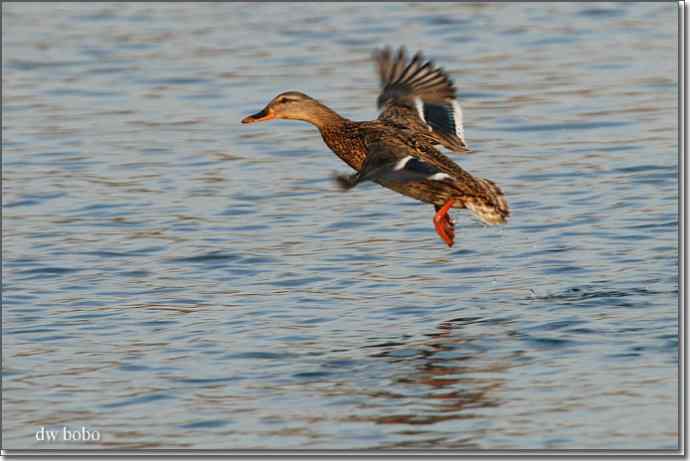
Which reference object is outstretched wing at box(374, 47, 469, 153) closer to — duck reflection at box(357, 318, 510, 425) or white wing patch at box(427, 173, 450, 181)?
white wing patch at box(427, 173, 450, 181)

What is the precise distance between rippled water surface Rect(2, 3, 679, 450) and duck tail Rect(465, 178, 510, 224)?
67cm

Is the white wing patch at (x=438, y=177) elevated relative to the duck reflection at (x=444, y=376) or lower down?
elevated

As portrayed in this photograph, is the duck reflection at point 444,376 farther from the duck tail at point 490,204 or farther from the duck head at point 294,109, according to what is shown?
the duck head at point 294,109

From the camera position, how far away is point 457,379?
768 centimetres

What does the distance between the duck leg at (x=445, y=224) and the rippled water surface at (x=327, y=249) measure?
52 cm

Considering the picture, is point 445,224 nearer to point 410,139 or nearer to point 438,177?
point 410,139

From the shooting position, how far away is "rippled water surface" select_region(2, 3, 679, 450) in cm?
732

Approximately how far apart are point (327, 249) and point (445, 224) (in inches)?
84.2

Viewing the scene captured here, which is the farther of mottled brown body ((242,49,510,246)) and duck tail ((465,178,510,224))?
duck tail ((465,178,510,224))

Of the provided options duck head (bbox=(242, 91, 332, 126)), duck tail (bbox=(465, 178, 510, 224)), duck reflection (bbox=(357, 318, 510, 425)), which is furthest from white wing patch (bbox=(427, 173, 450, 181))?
duck head (bbox=(242, 91, 332, 126))

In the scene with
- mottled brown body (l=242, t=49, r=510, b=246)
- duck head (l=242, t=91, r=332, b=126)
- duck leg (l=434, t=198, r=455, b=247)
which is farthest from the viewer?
duck head (l=242, t=91, r=332, b=126)

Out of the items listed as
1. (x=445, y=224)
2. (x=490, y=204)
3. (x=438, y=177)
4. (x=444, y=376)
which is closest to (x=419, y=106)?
(x=445, y=224)

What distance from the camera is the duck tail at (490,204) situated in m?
8.43

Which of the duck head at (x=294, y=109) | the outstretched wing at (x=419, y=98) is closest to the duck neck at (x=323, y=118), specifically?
the duck head at (x=294, y=109)
